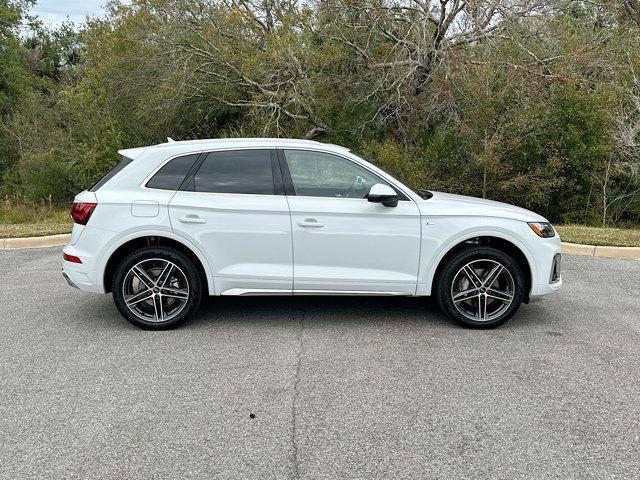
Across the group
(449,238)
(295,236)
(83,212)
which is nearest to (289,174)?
(295,236)

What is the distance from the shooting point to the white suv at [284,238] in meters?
4.85

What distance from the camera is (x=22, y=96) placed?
3033cm

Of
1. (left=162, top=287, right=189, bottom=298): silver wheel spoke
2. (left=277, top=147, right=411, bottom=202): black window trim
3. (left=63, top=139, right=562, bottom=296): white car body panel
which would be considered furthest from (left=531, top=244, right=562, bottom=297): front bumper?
(left=162, top=287, right=189, bottom=298): silver wheel spoke

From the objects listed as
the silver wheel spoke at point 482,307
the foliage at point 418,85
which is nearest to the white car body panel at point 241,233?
the silver wheel spoke at point 482,307

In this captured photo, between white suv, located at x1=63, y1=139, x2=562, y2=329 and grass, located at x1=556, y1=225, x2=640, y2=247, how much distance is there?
4197 mm

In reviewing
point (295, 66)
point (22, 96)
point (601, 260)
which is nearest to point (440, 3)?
point (295, 66)

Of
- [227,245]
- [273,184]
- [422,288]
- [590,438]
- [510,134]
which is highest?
[510,134]

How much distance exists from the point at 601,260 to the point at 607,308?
8.61 ft

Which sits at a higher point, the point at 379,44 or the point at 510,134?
the point at 379,44

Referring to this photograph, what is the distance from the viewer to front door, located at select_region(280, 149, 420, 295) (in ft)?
15.9

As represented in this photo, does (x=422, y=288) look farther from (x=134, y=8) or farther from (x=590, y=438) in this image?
(x=134, y=8)

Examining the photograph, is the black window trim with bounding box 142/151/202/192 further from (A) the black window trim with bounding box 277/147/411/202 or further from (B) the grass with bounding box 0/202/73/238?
(B) the grass with bounding box 0/202/73/238

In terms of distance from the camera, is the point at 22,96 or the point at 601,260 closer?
the point at 601,260

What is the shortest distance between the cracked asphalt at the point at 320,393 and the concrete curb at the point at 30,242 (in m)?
3.59
